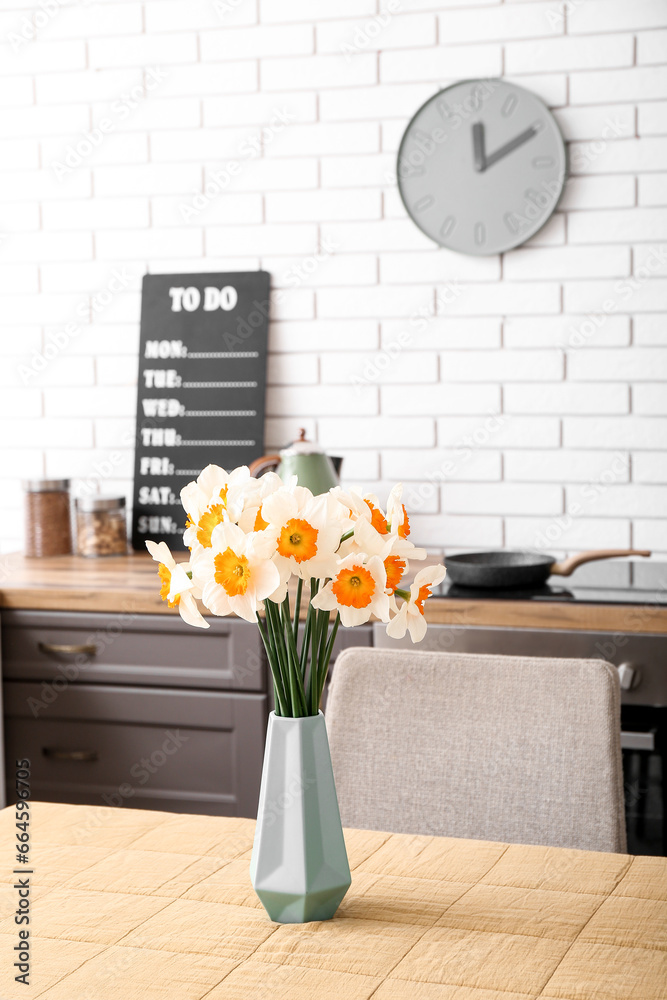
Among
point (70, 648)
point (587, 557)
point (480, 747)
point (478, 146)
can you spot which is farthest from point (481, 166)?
point (480, 747)

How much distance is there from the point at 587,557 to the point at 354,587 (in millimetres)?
1489

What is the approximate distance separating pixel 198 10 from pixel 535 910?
2640 millimetres

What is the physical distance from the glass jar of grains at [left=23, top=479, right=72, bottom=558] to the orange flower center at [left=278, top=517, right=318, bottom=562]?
81.4 inches

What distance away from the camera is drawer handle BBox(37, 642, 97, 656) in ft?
8.30

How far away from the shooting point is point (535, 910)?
3.65ft

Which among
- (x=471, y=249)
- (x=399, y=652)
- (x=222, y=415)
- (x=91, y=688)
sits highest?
(x=471, y=249)

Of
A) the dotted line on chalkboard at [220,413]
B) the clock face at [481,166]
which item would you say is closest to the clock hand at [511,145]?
the clock face at [481,166]

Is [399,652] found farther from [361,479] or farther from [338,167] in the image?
[338,167]

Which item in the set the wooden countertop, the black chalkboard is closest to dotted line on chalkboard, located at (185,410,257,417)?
the black chalkboard

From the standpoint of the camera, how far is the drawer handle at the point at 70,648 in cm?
253

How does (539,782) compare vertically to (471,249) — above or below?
below

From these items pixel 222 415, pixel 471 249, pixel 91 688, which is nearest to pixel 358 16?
pixel 471 249

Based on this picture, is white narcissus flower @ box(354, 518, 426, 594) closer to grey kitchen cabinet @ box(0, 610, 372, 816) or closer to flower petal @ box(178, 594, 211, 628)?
flower petal @ box(178, 594, 211, 628)

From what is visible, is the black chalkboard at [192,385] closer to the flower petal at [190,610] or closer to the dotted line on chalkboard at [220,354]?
the dotted line on chalkboard at [220,354]
